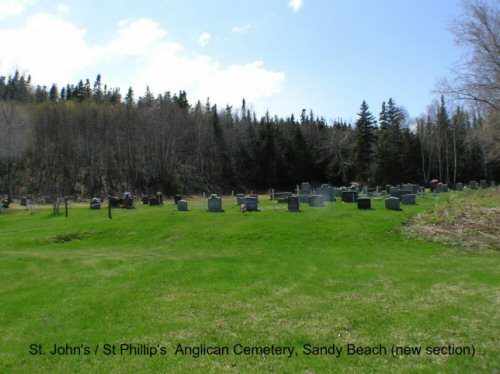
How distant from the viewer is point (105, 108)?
243 ft

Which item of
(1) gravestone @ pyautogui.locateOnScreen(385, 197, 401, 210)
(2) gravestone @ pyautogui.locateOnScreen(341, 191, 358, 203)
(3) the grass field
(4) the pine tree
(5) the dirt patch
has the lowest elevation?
(3) the grass field

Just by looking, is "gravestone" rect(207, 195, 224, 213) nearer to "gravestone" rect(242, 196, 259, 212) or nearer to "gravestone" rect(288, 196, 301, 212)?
"gravestone" rect(242, 196, 259, 212)

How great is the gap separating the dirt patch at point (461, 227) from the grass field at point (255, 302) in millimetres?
747

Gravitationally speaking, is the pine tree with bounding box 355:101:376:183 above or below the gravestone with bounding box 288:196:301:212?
above

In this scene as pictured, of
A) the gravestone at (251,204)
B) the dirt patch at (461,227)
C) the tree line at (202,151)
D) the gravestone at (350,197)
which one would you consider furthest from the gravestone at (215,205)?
the tree line at (202,151)

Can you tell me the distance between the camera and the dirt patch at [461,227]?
1477cm

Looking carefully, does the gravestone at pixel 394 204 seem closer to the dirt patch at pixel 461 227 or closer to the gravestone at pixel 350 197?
the dirt patch at pixel 461 227

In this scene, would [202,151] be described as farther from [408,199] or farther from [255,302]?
[255,302]

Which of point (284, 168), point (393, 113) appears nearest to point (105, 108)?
point (284, 168)

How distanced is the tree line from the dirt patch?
149 feet

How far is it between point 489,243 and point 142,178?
5852 centimetres

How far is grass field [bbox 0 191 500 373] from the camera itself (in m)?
5.39

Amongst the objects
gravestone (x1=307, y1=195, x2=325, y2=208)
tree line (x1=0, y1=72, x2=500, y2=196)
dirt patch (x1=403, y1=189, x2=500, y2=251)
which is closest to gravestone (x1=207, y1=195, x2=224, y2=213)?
gravestone (x1=307, y1=195, x2=325, y2=208)

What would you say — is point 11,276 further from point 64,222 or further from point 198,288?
point 64,222
